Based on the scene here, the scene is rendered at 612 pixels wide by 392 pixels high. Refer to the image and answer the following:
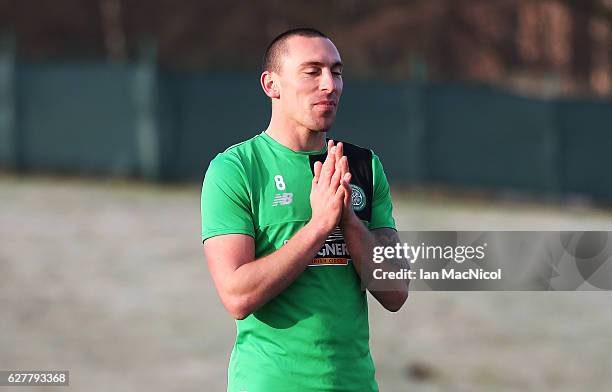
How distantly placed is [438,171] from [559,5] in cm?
1194

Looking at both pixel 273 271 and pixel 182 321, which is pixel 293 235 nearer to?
pixel 273 271

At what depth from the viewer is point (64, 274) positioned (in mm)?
16344

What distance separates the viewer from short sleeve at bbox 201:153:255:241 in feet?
14.5

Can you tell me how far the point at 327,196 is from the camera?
13.9 feet

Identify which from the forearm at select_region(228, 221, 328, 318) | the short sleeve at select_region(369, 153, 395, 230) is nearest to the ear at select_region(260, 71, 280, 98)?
the short sleeve at select_region(369, 153, 395, 230)

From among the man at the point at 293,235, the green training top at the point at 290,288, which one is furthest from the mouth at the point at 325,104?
the green training top at the point at 290,288

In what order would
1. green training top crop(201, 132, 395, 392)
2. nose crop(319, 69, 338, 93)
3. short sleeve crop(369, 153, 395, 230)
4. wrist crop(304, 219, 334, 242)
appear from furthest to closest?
1. short sleeve crop(369, 153, 395, 230)
2. green training top crop(201, 132, 395, 392)
3. nose crop(319, 69, 338, 93)
4. wrist crop(304, 219, 334, 242)

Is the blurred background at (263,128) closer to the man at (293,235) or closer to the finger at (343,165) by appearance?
the man at (293,235)

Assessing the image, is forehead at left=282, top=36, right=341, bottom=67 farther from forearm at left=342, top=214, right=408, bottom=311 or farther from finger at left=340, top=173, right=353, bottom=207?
forearm at left=342, top=214, right=408, bottom=311

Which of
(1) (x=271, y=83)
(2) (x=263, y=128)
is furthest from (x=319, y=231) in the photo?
(2) (x=263, y=128)

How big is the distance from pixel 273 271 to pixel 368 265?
374mm

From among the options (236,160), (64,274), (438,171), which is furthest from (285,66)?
(438,171)

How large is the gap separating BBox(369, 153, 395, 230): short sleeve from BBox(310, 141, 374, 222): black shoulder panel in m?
0.03

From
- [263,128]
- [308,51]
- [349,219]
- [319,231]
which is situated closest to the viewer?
[319,231]
